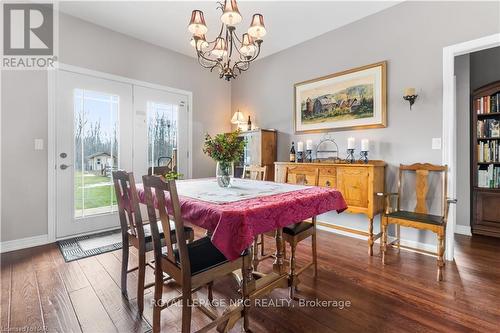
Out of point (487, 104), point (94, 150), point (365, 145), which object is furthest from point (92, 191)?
point (487, 104)

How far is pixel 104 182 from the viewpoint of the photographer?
3.47 metres

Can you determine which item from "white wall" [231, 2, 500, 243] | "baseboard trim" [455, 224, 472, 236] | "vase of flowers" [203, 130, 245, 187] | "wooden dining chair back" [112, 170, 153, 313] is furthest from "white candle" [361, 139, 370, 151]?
"wooden dining chair back" [112, 170, 153, 313]

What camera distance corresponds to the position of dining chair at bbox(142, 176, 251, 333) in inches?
49.1

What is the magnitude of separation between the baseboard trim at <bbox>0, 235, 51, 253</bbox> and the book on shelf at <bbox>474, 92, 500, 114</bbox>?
5.84 metres

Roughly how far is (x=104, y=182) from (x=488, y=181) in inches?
208

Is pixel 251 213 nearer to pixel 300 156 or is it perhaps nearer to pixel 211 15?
pixel 300 156

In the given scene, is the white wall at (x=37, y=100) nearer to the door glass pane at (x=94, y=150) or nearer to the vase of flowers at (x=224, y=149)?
the door glass pane at (x=94, y=150)

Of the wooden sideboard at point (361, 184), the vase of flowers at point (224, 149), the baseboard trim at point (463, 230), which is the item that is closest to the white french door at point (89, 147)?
the vase of flowers at point (224, 149)

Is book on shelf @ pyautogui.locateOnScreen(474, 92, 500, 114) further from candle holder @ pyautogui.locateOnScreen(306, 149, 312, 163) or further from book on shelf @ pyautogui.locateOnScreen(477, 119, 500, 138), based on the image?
candle holder @ pyautogui.locateOnScreen(306, 149, 312, 163)

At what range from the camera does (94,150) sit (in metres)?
3.35

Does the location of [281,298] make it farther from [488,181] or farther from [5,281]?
[488,181]

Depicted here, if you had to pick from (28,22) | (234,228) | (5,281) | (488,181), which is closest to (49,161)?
(5,281)

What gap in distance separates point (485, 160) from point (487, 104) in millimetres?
740

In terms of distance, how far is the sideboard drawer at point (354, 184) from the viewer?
2.78 m
